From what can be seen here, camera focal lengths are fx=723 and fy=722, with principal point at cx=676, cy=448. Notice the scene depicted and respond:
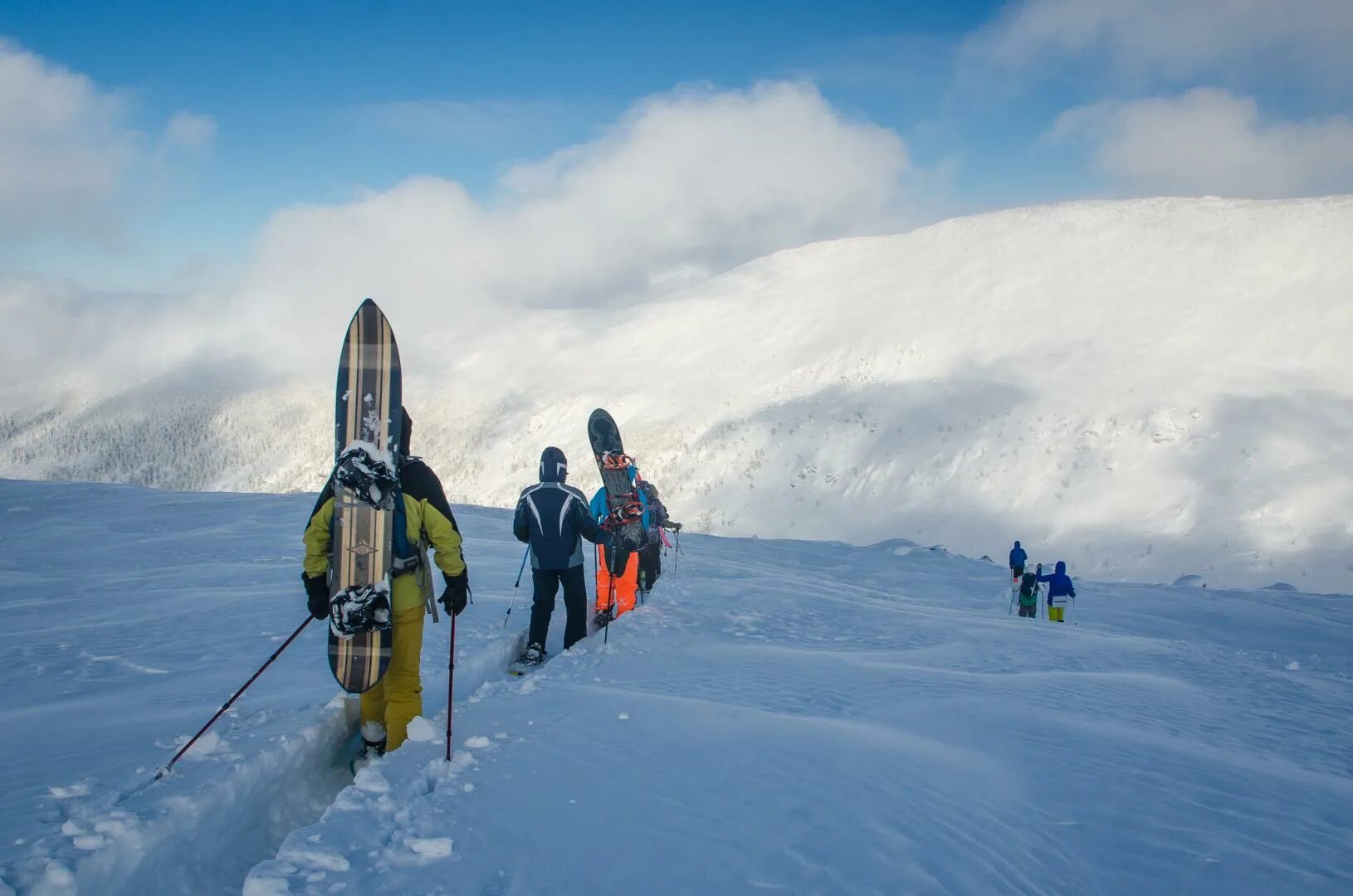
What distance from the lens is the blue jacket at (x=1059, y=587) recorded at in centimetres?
1314

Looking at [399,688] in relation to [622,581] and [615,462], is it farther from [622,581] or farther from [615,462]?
[615,462]

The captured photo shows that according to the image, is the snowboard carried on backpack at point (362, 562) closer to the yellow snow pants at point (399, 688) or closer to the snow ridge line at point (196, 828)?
the yellow snow pants at point (399, 688)

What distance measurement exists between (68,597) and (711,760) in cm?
924

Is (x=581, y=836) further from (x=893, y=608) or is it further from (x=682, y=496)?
(x=682, y=496)

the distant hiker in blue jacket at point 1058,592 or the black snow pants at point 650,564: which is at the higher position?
the black snow pants at point 650,564

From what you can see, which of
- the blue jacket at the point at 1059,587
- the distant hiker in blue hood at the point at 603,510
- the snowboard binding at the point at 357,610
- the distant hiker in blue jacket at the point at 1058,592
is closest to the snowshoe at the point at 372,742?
the snowboard binding at the point at 357,610

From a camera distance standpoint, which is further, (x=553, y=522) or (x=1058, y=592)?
(x=1058, y=592)

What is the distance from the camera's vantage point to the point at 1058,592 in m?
13.2

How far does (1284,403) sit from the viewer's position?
28.9m

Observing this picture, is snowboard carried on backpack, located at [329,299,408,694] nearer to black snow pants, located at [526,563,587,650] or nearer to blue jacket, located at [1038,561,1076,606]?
black snow pants, located at [526,563,587,650]

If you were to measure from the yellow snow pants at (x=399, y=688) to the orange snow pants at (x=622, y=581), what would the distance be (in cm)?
396

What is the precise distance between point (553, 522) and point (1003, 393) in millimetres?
34232

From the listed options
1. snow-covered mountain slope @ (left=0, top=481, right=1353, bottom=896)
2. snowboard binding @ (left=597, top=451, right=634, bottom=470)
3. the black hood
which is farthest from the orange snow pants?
the black hood

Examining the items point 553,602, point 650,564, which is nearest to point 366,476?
point 553,602
